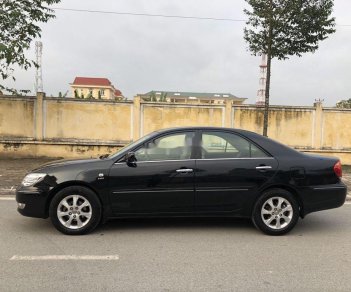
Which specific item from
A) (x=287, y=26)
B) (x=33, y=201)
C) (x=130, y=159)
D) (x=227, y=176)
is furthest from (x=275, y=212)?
(x=287, y=26)

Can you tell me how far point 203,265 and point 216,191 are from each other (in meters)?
1.41

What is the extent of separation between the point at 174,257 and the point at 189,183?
3.93 feet

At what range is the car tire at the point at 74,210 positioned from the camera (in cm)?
578

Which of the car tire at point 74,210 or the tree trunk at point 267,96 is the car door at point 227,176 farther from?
the tree trunk at point 267,96

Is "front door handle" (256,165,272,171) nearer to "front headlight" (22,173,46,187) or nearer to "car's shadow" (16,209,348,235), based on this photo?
"car's shadow" (16,209,348,235)

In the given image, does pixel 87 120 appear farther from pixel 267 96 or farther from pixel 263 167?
pixel 263 167

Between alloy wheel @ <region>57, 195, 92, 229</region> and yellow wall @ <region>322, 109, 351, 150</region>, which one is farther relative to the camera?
yellow wall @ <region>322, 109, 351, 150</region>

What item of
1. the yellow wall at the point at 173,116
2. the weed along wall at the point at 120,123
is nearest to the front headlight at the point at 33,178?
the weed along wall at the point at 120,123

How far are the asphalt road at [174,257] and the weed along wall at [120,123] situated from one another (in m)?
9.26

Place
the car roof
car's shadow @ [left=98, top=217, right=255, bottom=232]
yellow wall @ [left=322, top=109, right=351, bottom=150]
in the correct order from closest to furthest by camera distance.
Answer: the car roof, car's shadow @ [left=98, top=217, right=255, bottom=232], yellow wall @ [left=322, top=109, right=351, bottom=150]

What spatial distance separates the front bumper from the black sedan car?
14 mm

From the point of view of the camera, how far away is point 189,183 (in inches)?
231

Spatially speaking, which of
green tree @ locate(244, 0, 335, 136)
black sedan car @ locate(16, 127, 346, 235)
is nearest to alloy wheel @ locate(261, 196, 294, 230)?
black sedan car @ locate(16, 127, 346, 235)

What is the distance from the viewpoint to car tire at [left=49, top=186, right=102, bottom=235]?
228 inches
